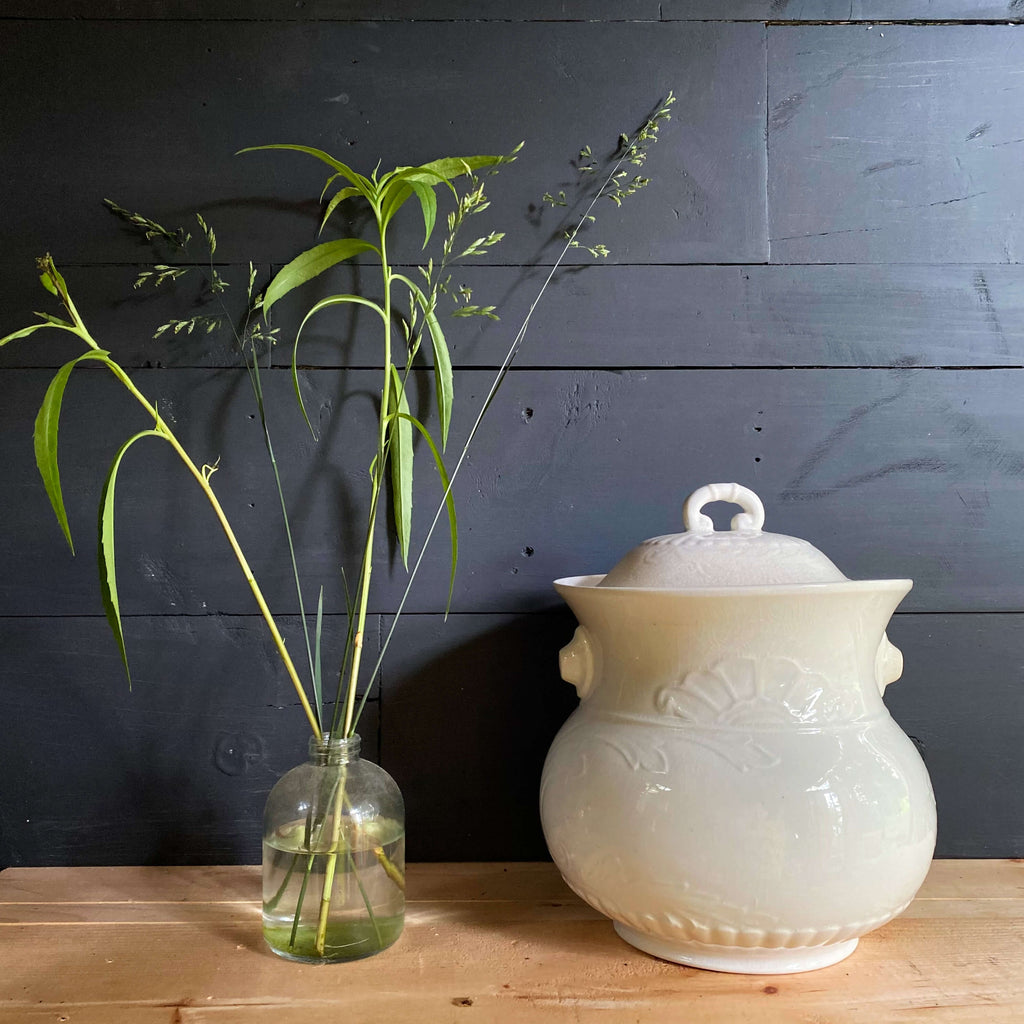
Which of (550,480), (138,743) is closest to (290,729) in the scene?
(138,743)

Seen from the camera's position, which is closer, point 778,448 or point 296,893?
point 296,893

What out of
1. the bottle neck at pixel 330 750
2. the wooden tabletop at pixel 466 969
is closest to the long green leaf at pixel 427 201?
the bottle neck at pixel 330 750

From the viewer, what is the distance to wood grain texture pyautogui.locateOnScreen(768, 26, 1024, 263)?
893 mm

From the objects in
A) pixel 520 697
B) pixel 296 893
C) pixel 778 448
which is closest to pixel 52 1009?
pixel 296 893

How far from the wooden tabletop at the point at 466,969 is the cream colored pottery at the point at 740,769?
39mm

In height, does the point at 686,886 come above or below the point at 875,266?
below

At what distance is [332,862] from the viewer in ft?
2.21

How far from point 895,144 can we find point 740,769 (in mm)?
671

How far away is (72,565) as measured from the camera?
34.6 inches

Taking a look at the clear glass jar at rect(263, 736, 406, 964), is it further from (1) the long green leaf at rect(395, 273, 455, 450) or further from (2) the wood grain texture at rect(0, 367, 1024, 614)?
(1) the long green leaf at rect(395, 273, 455, 450)

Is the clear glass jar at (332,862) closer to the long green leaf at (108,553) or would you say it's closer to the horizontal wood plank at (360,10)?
the long green leaf at (108,553)

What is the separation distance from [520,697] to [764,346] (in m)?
0.44

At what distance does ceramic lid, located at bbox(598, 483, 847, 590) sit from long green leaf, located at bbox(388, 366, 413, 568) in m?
0.24

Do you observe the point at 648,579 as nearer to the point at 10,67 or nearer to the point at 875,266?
the point at 875,266
